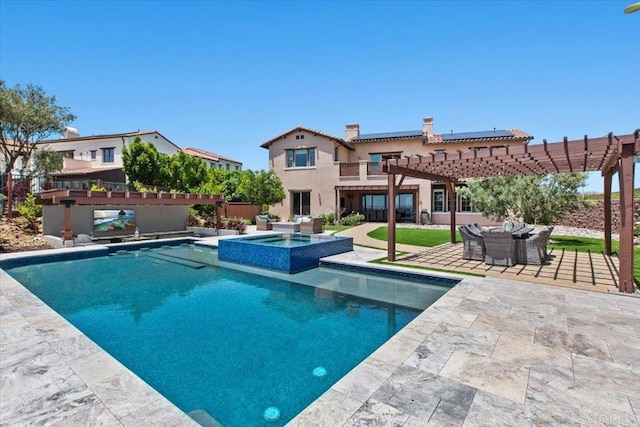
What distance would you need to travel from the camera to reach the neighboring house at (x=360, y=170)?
2391 centimetres

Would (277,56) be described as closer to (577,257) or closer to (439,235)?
(439,235)

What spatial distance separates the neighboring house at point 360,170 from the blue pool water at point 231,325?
1556cm

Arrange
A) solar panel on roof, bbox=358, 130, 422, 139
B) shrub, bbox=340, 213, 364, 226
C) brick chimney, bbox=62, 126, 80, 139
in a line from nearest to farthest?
shrub, bbox=340, 213, 364, 226, solar panel on roof, bbox=358, 130, 422, 139, brick chimney, bbox=62, 126, 80, 139

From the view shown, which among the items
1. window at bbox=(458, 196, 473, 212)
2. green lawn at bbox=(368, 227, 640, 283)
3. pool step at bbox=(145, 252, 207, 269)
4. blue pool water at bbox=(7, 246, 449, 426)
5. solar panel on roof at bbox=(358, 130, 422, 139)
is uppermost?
solar panel on roof at bbox=(358, 130, 422, 139)

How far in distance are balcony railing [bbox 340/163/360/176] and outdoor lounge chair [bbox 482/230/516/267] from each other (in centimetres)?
1628

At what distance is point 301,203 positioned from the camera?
2684 cm

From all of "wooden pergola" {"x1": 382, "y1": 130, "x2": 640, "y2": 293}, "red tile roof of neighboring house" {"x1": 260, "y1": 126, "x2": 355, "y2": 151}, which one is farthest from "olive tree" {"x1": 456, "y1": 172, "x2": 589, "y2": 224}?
"red tile roof of neighboring house" {"x1": 260, "y1": 126, "x2": 355, "y2": 151}

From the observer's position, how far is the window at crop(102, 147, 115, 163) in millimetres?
32375

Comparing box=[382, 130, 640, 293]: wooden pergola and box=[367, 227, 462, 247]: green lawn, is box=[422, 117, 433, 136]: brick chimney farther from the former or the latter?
box=[382, 130, 640, 293]: wooden pergola

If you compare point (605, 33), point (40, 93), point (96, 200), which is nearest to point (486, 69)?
point (605, 33)

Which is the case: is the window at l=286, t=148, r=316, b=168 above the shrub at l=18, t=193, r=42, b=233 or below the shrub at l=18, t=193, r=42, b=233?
above

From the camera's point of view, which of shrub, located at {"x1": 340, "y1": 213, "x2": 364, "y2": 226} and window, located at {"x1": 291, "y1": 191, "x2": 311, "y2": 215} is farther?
window, located at {"x1": 291, "y1": 191, "x2": 311, "y2": 215}

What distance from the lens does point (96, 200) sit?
49.5 feet

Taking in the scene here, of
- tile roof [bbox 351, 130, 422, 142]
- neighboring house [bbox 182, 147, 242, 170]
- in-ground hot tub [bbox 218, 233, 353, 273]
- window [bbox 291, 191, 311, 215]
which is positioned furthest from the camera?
neighboring house [bbox 182, 147, 242, 170]
